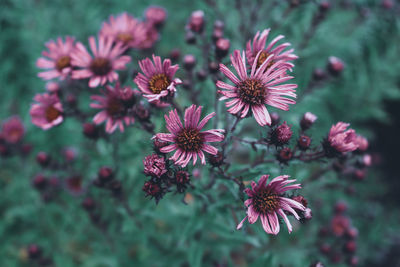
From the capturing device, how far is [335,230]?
13.7ft

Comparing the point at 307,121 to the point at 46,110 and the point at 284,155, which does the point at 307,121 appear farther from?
the point at 46,110

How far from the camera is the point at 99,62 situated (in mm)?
3041

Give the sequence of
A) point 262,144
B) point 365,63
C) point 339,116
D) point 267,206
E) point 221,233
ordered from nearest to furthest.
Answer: point 267,206, point 262,144, point 221,233, point 365,63, point 339,116

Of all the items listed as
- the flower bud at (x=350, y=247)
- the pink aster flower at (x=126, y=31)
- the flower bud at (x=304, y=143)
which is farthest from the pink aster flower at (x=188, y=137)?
the flower bud at (x=350, y=247)

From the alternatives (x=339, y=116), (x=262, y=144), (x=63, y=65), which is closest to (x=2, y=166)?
(x=63, y=65)

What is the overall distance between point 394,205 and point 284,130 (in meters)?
5.22

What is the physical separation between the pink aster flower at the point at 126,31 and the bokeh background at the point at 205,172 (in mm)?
476

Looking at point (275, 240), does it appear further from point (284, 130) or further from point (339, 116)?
point (284, 130)

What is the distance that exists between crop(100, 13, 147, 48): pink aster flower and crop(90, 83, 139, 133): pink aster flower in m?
0.79

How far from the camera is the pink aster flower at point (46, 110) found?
3.05 m

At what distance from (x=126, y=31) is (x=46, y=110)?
1317 mm

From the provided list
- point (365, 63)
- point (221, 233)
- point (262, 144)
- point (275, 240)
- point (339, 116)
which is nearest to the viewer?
Answer: point (262, 144)

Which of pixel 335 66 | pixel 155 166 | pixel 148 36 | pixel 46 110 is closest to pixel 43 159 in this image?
pixel 46 110

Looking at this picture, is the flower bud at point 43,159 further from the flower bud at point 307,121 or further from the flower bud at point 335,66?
the flower bud at point 335,66
